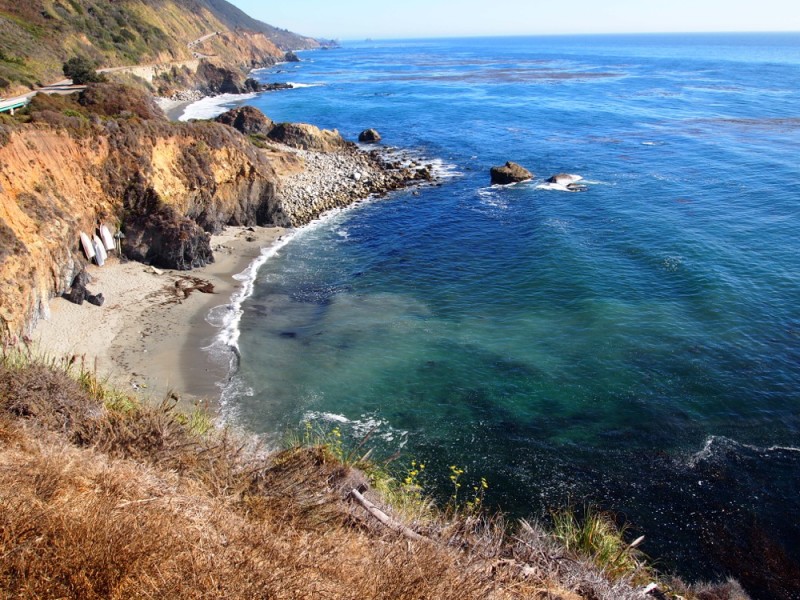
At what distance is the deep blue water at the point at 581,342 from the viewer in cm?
1753

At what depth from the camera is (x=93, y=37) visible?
281ft

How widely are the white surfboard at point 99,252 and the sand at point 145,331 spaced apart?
1.30 feet

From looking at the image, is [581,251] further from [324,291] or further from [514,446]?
[514,446]

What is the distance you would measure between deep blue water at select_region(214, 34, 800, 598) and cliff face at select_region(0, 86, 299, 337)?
19.2 ft

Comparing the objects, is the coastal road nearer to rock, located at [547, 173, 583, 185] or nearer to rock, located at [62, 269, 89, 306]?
rock, located at [62, 269, 89, 306]

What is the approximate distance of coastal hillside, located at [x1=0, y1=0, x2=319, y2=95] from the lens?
190ft

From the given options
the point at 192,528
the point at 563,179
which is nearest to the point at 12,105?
the point at 192,528

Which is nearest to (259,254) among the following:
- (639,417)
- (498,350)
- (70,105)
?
(70,105)

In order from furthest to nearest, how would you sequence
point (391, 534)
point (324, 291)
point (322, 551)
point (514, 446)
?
point (324, 291) → point (514, 446) → point (391, 534) → point (322, 551)

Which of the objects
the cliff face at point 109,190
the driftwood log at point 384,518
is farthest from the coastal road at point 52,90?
the driftwood log at point 384,518

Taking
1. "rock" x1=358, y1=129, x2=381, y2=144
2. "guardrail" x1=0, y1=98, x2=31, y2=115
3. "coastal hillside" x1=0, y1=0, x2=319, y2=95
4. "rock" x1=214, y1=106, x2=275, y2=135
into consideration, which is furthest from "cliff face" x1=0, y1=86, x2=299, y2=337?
"rock" x1=358, y1=129, x2=381, y2=144

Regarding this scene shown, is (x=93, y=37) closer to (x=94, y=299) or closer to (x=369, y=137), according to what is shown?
(x=369, y=137)

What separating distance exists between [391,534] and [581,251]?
29790mm

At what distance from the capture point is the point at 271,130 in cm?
6253
